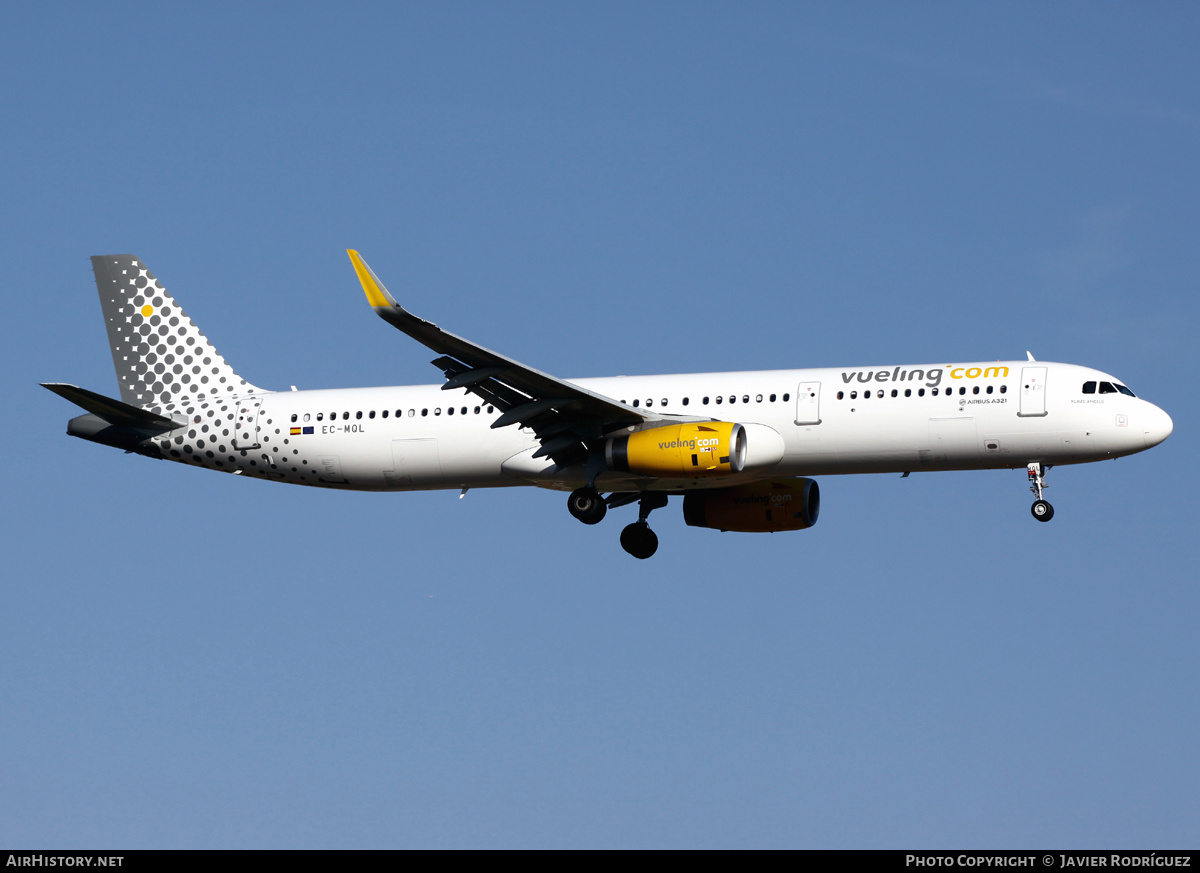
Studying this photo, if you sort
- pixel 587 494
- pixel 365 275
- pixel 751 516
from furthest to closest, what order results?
pixel 751 516 → pixel 587 494 → pixel 365 275

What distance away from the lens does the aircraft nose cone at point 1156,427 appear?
131 feet

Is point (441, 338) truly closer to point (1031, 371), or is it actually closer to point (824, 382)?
point (824, 382)

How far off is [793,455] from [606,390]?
18.2 feet

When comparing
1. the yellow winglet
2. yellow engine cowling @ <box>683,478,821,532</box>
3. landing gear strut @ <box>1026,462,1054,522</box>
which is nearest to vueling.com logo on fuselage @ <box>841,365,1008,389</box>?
landing gear strut @ <box>1026,462,1054,522</box>

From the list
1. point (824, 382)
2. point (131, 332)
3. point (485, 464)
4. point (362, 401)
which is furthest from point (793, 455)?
point (131, 332)

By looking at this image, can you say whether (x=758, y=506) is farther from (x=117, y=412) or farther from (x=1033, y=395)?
(x=117, y=412)

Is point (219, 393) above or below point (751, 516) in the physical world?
above

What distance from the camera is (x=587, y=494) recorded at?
4306 cm

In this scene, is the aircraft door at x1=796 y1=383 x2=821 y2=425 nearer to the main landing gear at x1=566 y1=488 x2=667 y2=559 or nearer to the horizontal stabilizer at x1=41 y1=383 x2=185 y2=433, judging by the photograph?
the main landing gear at x1=566 y1=488 x2=667 y2=559

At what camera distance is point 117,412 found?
146 feet

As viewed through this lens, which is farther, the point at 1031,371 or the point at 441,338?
the point at 1031,371

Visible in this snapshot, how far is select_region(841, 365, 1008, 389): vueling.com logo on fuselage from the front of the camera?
4050 cm

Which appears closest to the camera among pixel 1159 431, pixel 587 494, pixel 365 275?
pixel 365 275

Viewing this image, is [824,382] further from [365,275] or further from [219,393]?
[219,393]
